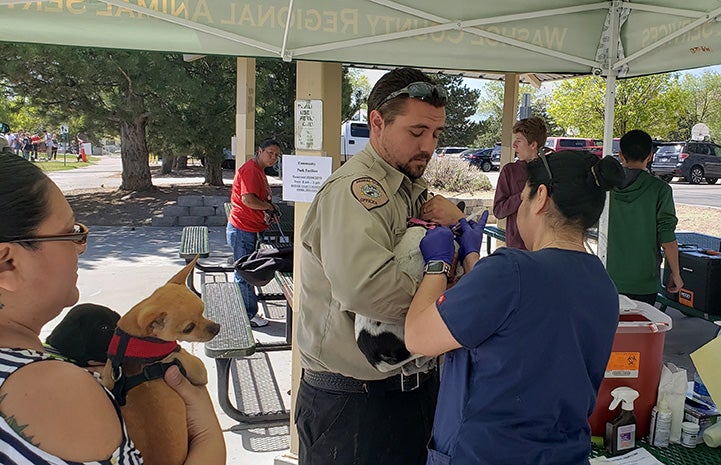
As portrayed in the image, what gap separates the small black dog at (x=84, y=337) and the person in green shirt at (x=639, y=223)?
376 centimetres

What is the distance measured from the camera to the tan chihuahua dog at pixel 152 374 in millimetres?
1102

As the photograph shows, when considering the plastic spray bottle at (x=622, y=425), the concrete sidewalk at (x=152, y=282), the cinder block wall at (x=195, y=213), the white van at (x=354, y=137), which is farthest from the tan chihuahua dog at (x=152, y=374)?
the white van at (x=354, y=137)

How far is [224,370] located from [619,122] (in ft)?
72.6

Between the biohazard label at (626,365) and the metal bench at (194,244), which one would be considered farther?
the metal bench at (194,244)

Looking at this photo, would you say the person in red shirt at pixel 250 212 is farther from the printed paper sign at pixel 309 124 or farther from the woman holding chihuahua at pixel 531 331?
the woman holding chihuahua at pixel 531 331

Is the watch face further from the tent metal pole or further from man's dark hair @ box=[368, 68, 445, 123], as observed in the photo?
the tent metal pole

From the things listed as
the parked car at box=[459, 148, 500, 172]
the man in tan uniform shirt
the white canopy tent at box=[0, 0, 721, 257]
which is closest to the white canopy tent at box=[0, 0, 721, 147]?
the white canopy tent at box=[0, 0, 721, 257]

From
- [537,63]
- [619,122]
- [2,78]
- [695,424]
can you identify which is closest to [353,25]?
[537,63]

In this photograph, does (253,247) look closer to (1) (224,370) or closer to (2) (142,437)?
(1) (224,370)

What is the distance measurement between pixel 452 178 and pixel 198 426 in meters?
17.8

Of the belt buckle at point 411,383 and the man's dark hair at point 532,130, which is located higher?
the man's dark hair at point 532,130

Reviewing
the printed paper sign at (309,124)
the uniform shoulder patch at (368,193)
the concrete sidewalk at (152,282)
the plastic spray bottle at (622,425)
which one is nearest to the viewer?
the uniform shoulder patch at (368,193)

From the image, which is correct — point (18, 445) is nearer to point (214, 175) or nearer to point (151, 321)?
point (151, 321)

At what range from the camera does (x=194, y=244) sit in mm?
6449
